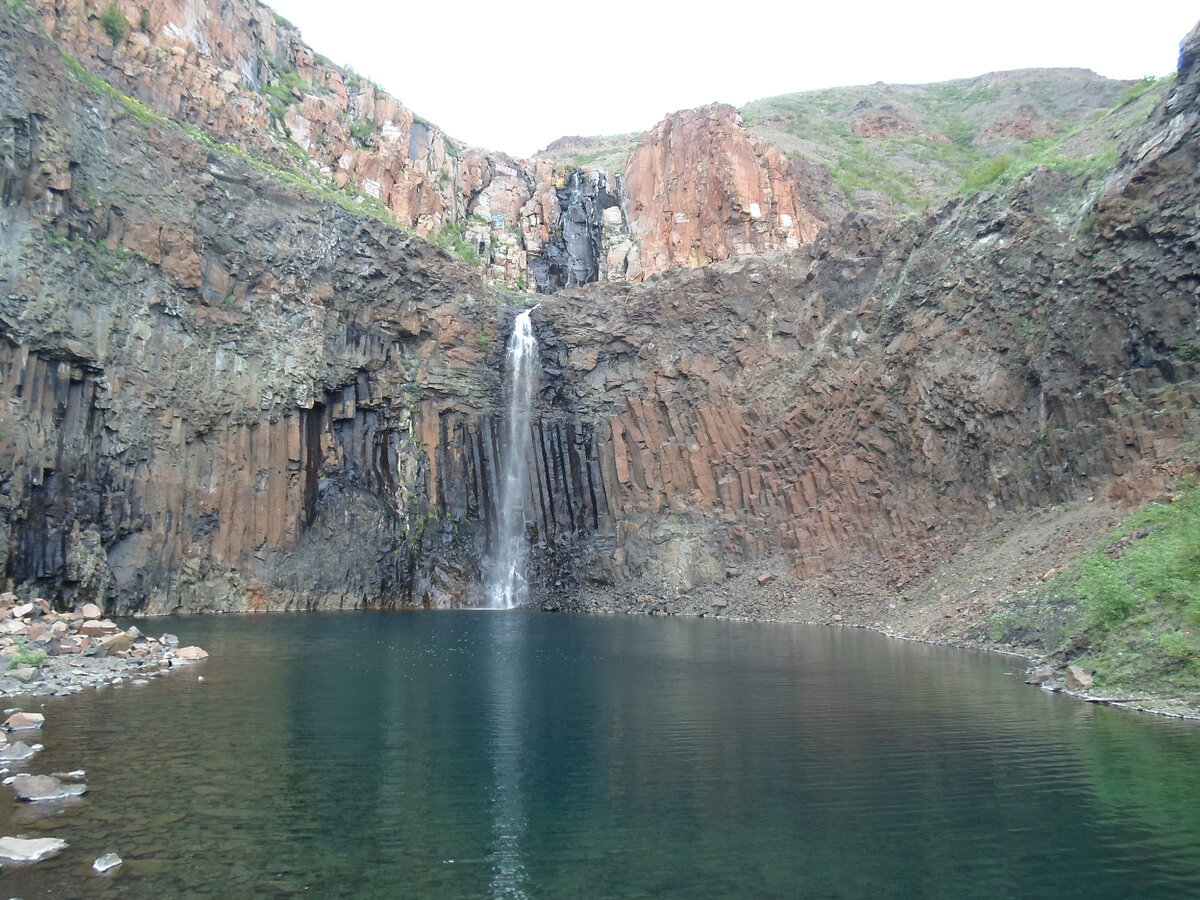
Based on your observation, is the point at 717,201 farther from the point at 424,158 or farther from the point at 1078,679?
the point at 1078,679

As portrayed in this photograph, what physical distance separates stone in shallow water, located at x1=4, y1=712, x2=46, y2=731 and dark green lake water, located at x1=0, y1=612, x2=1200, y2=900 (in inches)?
19.4

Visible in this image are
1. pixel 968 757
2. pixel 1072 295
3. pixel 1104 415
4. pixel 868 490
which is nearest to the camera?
pixel 968 757

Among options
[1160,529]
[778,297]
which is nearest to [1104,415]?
[1160,529]

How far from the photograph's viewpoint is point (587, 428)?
4497 centimetres

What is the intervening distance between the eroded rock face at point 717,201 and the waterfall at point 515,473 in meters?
11.9

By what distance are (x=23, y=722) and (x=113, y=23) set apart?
40.4 metres

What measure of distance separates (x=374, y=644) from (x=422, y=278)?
24.8 meters

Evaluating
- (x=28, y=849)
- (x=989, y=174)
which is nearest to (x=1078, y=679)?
(x=28, y=849)

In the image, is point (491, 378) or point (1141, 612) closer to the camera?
point (1141, 612)

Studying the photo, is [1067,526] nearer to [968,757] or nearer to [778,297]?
[968,757]

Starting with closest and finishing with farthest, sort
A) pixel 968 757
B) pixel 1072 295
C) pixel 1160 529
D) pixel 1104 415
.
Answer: pixel 968 757 < pixel 1160 529 < pixel 1104 415 < pixel 1072 295

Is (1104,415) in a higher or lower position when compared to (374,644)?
higher

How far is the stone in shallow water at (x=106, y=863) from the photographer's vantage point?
23.5 feet

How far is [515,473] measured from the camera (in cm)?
4500
